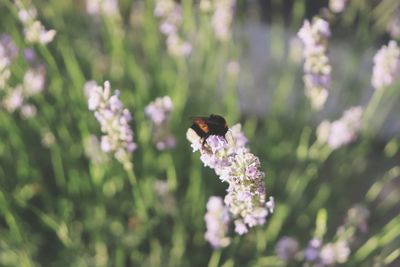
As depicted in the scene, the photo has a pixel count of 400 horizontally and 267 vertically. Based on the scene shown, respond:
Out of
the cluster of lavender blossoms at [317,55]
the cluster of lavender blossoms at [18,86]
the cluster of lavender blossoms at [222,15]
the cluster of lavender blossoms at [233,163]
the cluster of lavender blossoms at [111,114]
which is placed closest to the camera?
the cluster of lavender blossoms at [233,163]

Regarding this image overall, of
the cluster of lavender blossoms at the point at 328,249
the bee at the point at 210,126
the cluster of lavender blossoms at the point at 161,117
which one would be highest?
the cluster of lavender blossoms at the point at 161,117

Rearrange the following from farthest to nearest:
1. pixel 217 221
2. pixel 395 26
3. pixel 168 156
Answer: pixel 395 26, pixel 168 156, pixel 217 221

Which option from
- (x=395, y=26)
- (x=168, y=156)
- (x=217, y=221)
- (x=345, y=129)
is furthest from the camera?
(x=395, y=26)

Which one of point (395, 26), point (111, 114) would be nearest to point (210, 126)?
point (111, 114)

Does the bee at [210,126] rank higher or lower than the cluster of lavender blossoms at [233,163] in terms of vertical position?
higher

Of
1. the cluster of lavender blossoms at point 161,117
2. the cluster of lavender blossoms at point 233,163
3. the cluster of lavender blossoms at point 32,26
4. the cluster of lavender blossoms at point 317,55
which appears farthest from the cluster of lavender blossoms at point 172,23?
the cluster of lavender blossoms at point 233,163

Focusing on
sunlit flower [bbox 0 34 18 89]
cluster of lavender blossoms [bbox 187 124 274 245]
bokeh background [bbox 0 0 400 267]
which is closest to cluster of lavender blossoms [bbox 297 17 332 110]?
bokeh background [bbox 0 0 400 267]

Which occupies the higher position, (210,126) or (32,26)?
(32,26)

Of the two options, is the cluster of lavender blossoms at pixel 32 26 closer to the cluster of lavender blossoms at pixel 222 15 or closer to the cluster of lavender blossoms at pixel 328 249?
the cluster of lavender blossoms at pixel 222 15

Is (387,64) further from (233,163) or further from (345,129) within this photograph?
(233,163)
